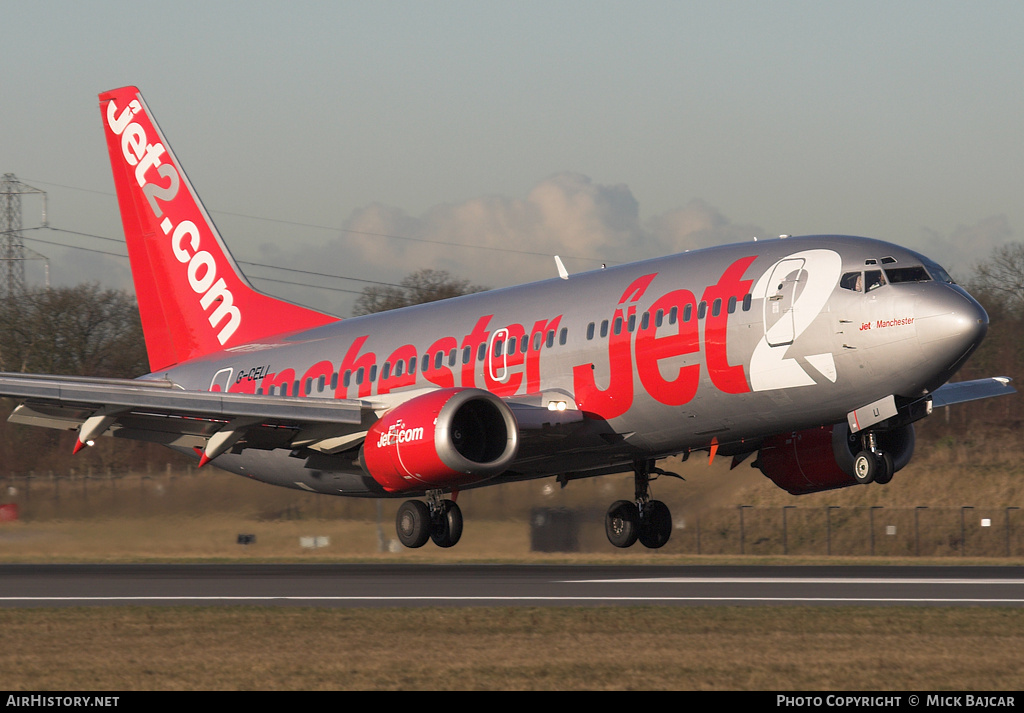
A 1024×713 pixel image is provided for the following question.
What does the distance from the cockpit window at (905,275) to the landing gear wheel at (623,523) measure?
10561 millimetres

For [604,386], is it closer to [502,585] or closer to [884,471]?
[884,471]

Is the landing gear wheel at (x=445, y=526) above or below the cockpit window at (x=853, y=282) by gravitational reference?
below

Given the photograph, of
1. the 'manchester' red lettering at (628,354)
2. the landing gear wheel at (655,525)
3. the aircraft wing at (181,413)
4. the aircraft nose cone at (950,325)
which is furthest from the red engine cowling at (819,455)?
the aircraft wing at (181,413)

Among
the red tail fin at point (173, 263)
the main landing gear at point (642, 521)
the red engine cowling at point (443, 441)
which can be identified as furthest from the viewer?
the red tail fin at point (173, 263)

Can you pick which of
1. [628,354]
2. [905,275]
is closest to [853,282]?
[905,275]

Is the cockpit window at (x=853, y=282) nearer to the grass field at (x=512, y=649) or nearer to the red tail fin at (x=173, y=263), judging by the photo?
the grass field at (x=512, y=649)

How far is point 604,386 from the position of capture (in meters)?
27.3

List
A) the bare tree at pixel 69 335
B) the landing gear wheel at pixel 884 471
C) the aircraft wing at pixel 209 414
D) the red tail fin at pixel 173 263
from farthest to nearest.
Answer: the bare tree at pixel 69 335 < the red tail fin at pixel 173 263 < the aircraft wing at pixel 209 414 < the landing gear wheel at pixel 884 471

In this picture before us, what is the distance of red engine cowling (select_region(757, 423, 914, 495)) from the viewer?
2980 centimetres

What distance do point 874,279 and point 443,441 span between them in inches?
338

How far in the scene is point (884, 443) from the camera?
2966 centimetres

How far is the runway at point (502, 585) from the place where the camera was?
28391mm
